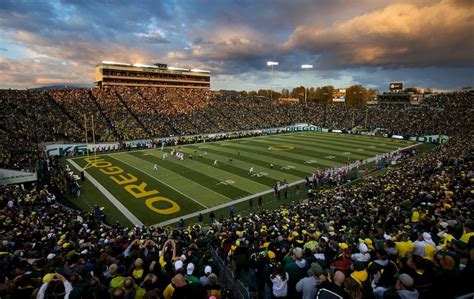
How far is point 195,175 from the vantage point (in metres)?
28.8

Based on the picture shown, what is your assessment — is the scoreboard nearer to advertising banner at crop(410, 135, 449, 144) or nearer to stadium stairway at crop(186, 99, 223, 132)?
advertising banner at crop(410, 135, 449, 144)

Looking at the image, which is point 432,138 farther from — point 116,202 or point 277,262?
point 277,262

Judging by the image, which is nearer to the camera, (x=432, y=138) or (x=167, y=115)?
(x=432, y=138)

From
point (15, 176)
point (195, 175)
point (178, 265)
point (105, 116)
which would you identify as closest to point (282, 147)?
point (195, 175)

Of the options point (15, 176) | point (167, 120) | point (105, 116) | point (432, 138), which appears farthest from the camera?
point (167, 120)

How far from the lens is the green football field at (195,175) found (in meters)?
21.1

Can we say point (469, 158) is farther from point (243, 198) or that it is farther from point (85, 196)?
point (85, 196)

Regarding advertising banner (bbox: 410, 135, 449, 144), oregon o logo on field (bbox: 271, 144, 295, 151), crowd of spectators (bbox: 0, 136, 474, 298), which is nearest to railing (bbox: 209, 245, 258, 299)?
crowd of spectators (bbox: 0, 136, 474, 298)

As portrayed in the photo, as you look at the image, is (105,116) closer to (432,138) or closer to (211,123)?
(211,123)

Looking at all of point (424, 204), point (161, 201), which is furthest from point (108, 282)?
point (161, 201)

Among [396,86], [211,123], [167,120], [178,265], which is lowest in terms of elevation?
[178,265]

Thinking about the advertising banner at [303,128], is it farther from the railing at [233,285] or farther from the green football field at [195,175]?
the railing at [233,285]

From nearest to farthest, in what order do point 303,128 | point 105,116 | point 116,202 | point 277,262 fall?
point 277,262, point 116,202, point 105,116, point 303,128

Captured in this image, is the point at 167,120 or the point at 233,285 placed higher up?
the point at 167,120
